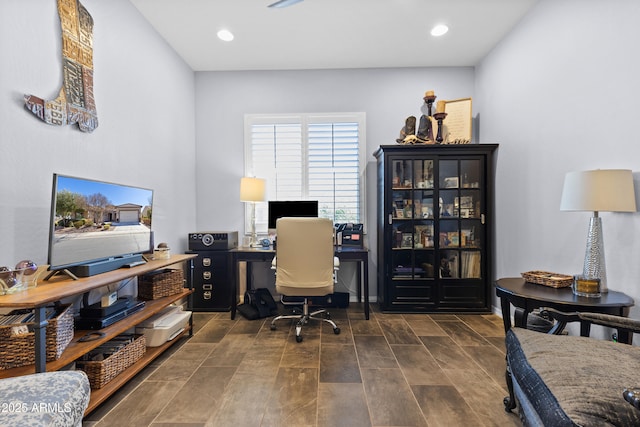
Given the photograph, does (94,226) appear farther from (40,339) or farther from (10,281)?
(40,339)

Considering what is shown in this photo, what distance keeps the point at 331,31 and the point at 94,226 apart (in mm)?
2657

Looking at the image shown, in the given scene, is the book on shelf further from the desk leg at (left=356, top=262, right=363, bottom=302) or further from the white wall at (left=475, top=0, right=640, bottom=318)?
the desk leg at (left=356, top=262, right=363, bottom=302)

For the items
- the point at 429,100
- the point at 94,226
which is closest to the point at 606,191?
the point at 429,100

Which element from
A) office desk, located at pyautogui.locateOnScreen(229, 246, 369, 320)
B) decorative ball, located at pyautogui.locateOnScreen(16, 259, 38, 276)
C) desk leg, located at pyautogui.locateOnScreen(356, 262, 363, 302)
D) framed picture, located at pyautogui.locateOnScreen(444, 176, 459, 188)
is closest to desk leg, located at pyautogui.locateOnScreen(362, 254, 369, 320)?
office desk, located at pyautogui.locateOnScreen(229, 246, 369, 320)

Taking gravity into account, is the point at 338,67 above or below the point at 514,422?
above

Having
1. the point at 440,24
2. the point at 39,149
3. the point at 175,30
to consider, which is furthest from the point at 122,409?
the point at 440,24

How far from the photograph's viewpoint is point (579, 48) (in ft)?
6.79

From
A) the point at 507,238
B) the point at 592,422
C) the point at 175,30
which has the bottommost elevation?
the point at 592,422

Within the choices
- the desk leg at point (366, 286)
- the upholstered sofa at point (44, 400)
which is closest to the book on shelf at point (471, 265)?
the desk leg at point (366, 286)

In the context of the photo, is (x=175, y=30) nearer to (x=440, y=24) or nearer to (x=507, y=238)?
(x=440, y=24)

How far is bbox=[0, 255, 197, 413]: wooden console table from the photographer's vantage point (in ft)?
4.12

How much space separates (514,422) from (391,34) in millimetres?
3264

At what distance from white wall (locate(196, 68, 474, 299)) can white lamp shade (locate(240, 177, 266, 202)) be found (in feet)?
1.36

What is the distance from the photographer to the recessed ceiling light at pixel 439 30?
2828 millimetres
